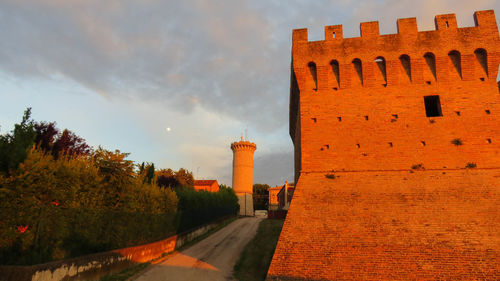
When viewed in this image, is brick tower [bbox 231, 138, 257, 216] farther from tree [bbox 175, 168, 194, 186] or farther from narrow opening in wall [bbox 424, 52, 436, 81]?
narrow opening in wall [bbox 424, 52, 436, 81]

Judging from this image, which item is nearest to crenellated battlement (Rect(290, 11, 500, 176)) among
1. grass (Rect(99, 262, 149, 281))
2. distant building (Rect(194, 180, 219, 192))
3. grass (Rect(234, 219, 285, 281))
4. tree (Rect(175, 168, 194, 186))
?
grass (Rect(234, 219, 285, 281))

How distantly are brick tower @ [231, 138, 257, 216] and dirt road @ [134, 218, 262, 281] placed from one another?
3105 cm

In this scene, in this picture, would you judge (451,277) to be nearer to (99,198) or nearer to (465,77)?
(465,77)

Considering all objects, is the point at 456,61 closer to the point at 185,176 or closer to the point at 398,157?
the point at 398,157

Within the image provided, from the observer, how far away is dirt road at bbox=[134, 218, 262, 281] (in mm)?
12188

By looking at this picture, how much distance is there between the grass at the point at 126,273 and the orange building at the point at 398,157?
724cm

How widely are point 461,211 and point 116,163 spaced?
15718 mm

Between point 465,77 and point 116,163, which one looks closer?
point 465,77

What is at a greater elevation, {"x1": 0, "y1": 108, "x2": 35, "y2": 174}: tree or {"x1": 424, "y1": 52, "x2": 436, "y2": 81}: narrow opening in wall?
{"x1": 424, "y1": 52, "x2": 436, "y2": 81}: narrow opening in wall

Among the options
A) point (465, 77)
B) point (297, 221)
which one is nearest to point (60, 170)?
point (297, 221)

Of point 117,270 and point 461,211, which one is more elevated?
point 461,211

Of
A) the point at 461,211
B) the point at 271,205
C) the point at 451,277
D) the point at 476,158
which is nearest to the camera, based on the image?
the point at 451,277

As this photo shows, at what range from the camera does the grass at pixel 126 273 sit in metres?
11.4

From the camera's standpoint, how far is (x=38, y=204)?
916 cm
